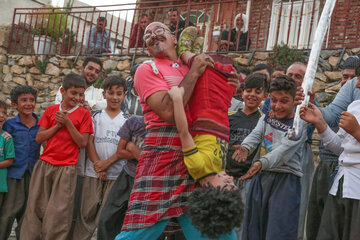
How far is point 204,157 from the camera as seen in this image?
2.11 metres

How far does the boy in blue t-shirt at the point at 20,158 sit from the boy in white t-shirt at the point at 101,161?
2.34ft

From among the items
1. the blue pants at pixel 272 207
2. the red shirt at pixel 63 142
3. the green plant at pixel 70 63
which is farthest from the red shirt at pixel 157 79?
the green plant at pixel 70 63

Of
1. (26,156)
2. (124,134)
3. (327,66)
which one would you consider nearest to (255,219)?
(124,134)

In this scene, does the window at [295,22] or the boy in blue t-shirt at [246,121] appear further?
the window at [295,22]

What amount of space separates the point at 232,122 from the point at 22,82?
25.2 feet

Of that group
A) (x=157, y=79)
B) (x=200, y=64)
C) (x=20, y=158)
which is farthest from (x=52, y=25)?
(x=200, y=64)

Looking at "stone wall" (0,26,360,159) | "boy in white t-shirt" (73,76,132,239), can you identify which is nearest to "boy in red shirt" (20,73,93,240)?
"boy in white t-shirt" (73,76,132,239)

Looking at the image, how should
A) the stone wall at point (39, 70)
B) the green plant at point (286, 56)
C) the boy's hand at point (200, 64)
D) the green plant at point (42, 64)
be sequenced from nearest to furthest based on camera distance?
the boy's hand at point (200, 64) → the green plant at point (286, 56) → the stone wall at point (39, 70) → the green plant at point (42, 64)

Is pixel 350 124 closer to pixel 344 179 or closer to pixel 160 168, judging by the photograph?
pixel 344 179

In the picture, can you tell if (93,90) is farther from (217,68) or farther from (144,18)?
(144,18)

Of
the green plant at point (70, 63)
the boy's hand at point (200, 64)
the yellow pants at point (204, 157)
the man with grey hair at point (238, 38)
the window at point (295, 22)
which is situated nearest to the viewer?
the yellow pants at point (204, 157)

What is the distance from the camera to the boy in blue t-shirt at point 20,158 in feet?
14.5

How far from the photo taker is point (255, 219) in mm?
3469

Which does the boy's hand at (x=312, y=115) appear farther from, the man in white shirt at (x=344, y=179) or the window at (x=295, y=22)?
the window at (x=295, y=22)
